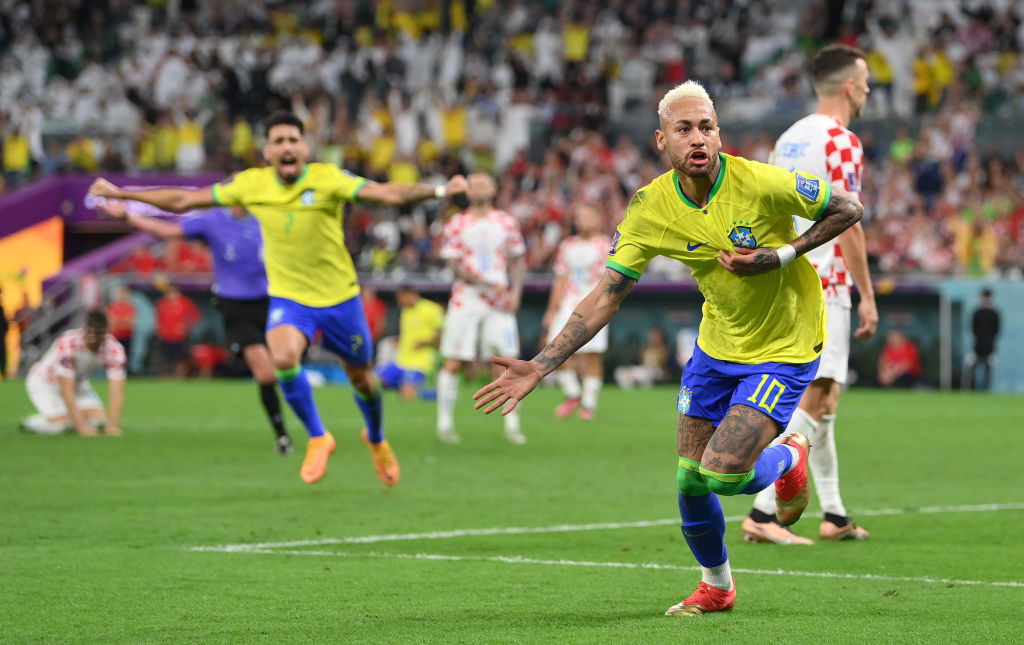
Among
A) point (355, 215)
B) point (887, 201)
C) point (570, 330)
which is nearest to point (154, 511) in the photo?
point (570, 330)

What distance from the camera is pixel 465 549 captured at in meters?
8.48

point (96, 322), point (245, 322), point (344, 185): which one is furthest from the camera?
point (96, 322)

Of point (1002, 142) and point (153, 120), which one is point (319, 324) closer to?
point (1002, 142)

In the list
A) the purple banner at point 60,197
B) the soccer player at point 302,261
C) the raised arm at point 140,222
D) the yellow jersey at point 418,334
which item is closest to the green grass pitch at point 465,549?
the soccer player at point 302,261

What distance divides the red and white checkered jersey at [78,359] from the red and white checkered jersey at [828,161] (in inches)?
360

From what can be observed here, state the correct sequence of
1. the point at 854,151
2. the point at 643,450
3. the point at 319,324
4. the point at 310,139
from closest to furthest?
the point at 854,151, the point at 319,324, the point at 643,450, the point at 310,139

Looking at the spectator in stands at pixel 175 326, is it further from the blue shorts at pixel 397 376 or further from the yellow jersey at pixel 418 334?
the yellow jersey at pixel 418 334

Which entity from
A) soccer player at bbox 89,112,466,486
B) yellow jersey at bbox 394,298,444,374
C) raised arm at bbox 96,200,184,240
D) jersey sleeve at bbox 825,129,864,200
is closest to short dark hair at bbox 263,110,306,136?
soccer player at bbox 89,112,466,486

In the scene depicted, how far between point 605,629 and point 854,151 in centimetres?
387

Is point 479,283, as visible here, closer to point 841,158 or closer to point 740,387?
point 841,158

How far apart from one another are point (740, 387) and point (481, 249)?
392 inches

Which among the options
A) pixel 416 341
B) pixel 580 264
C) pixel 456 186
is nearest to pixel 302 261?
pixel 456 186

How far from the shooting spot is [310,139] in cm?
3231

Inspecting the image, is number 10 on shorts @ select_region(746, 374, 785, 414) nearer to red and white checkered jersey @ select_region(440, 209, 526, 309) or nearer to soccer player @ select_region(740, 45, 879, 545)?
soccer player @ select_region(740, 45, 879, 545)
